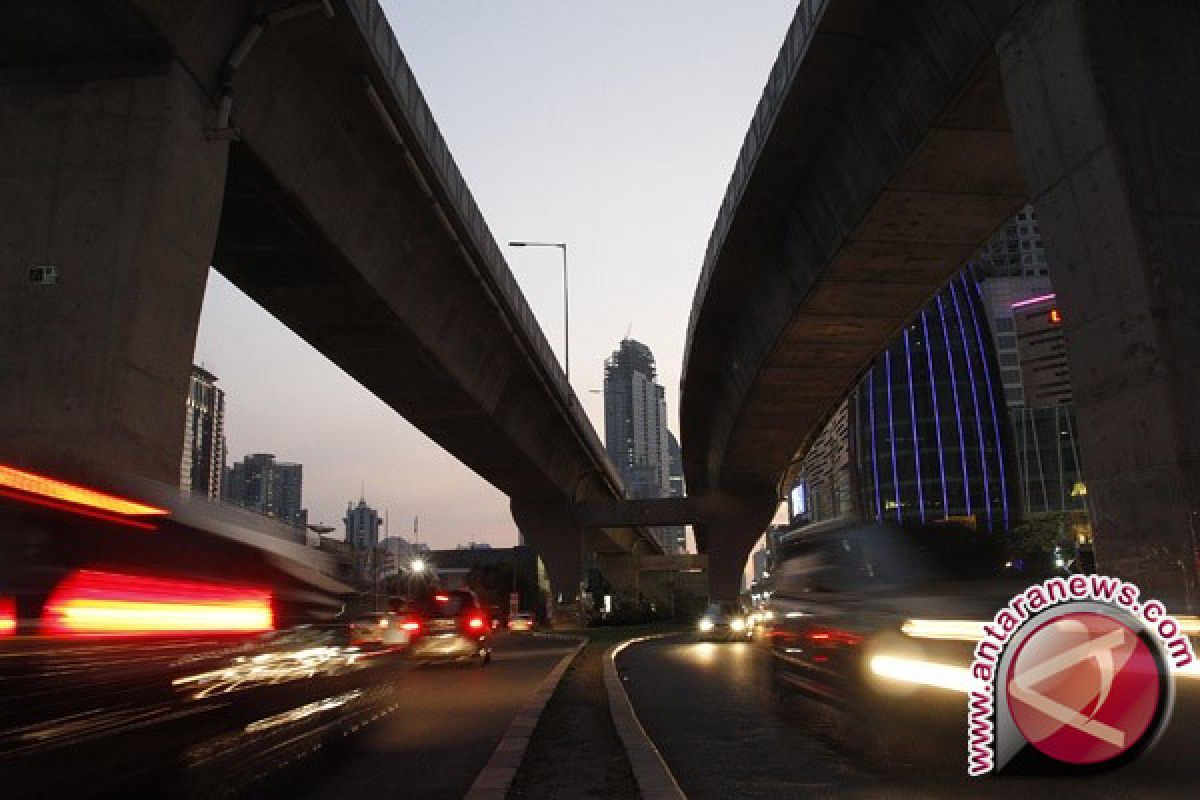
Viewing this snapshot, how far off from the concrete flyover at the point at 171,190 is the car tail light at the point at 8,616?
69 cm

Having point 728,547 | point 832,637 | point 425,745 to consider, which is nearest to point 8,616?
point 425,745

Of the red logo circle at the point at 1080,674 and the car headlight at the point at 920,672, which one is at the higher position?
the red logo circle at the point at 1080,674

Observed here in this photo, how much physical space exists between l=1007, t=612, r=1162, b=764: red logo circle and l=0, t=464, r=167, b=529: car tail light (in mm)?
4433

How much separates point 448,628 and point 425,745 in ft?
31.8

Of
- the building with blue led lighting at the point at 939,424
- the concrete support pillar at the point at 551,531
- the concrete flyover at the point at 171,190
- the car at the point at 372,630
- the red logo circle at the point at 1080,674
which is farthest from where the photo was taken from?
the building with blue led lighting at the point at 939,424

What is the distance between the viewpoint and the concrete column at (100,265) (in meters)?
10.1

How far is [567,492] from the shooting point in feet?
164

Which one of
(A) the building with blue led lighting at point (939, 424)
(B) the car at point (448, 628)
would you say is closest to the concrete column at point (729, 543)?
(B) the car at point (448, 628)

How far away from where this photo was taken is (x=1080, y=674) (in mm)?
4352

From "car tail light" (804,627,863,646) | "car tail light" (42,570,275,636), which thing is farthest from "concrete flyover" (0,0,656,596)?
"car tail light" (804,627,863,646)

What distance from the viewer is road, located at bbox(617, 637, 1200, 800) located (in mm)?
6035

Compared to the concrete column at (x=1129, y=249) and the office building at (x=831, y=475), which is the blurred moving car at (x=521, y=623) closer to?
the concrete column at (x=1129, y=249)

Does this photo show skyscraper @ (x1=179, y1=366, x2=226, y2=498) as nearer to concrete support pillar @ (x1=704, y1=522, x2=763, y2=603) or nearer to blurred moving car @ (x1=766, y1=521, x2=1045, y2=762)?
concrete support pillar @ (x1=704, y1=522, x2=763, y2=603)

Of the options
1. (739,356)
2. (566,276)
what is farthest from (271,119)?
(566,276)
